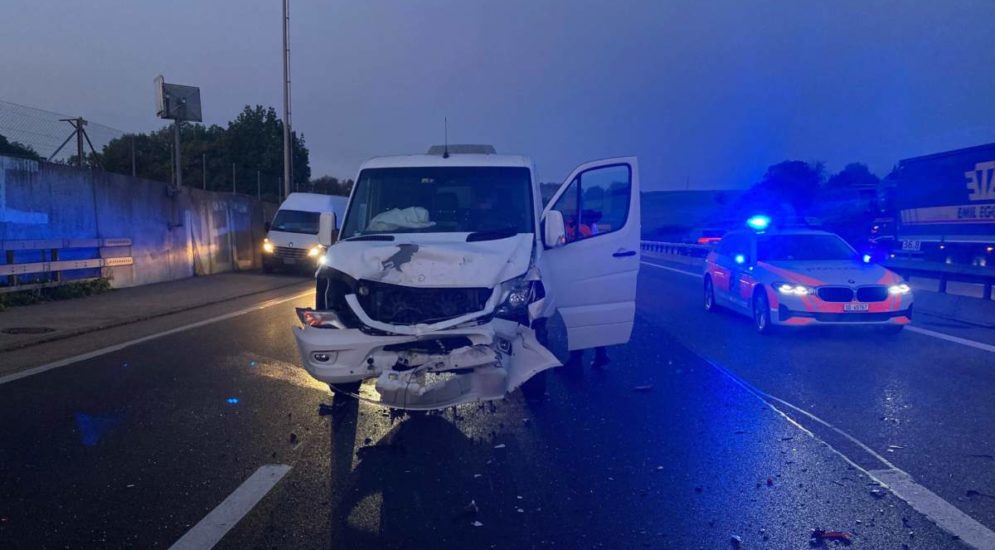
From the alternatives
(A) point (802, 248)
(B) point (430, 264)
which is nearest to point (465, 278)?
(B) point (430, 264)

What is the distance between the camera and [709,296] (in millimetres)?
15188

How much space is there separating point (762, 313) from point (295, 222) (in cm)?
1678

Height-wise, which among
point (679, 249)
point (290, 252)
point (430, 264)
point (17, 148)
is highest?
point (17, 148)

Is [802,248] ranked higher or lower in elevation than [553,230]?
lower

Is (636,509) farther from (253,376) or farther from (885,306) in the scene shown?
(885,306)

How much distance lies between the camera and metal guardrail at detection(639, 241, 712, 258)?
1236 inches

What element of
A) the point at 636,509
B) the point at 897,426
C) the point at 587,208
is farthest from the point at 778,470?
the point at 587,208

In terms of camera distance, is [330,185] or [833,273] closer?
[833,273]

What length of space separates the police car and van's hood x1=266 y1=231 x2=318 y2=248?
14.3 m

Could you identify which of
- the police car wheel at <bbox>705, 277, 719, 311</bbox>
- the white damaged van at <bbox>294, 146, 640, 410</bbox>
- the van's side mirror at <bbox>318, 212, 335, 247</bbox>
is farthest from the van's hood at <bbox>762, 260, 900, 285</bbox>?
the van's side mirror at <bbox>318, 212, 335, 247</bbox>

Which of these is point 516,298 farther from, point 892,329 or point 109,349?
point 892,329

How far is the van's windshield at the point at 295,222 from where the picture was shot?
24875 mm

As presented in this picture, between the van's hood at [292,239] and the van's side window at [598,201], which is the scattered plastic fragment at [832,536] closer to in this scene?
the van's side window at [598,201]

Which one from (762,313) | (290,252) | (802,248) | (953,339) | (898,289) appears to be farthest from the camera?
(290,252)
